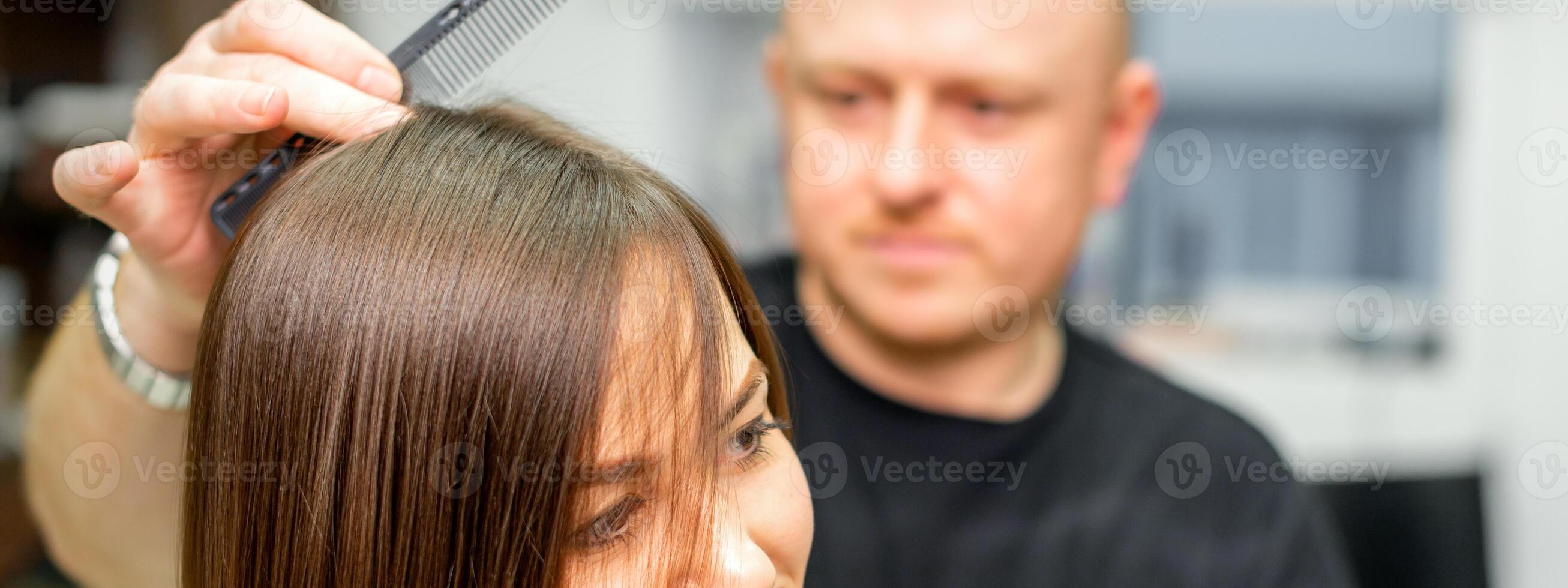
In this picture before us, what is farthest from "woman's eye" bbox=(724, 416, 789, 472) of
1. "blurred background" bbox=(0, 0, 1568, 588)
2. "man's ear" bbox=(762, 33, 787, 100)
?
"blurred background" bbox=(0, 0, 1568, 588)

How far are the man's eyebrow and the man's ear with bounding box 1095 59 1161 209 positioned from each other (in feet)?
2.19

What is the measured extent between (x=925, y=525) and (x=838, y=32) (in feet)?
1.90

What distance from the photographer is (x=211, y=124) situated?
64cm

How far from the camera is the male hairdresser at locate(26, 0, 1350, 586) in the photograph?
107 cm

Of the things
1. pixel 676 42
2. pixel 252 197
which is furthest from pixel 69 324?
pixel 676 42

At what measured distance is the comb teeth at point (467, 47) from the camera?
74 centimetres

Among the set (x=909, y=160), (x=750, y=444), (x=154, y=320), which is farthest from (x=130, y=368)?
(x=909, y=160)

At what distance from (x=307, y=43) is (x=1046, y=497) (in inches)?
36.2

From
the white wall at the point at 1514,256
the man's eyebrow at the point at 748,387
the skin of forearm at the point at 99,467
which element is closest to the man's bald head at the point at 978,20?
the man's eyebrow at the point at 748,387

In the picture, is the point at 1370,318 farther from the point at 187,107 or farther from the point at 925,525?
the point at 187,107

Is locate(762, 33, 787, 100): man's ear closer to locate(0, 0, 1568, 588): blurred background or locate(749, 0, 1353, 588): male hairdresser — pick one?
locate(749, 0, 1353, 588): male hairdresser

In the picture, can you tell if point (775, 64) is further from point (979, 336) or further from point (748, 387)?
point (748, 387)

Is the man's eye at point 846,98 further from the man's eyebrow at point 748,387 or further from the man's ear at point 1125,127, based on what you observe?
the man's eyebrow at point 748,387

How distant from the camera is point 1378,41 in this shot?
2539 millimetres
